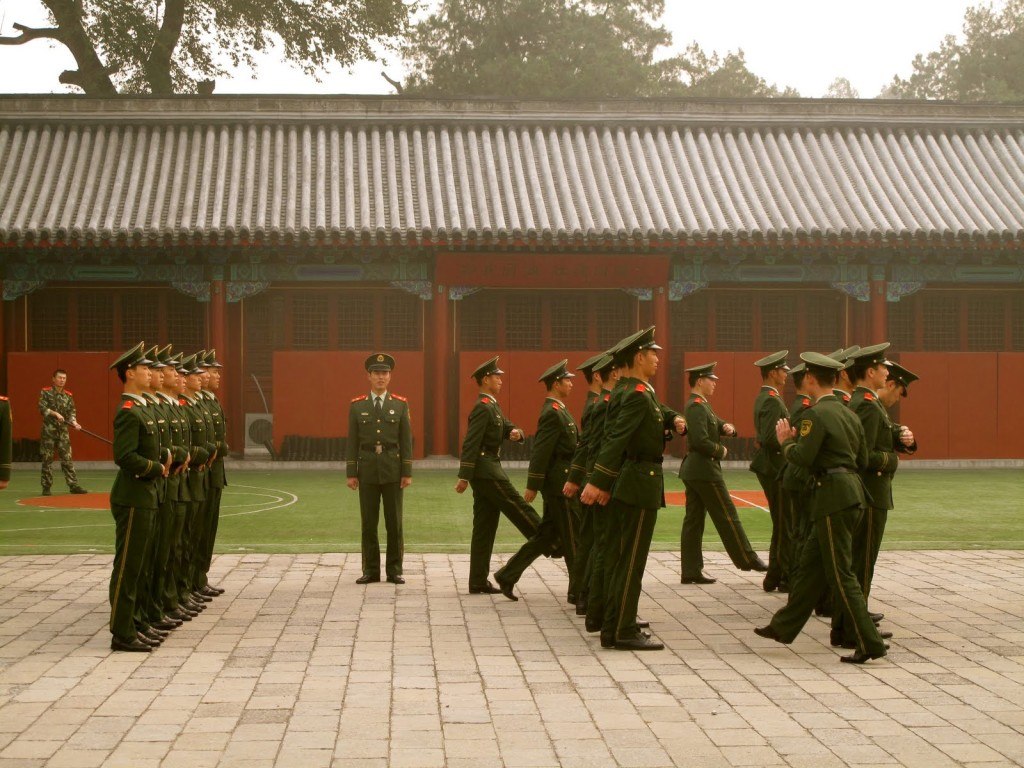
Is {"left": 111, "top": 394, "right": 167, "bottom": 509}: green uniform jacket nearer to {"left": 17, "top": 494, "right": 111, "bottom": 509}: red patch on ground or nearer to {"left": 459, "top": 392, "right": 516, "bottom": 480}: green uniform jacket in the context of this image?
{"left": 459, "top": 392, "right": 516, "bottom": 480}: green uniform jacket

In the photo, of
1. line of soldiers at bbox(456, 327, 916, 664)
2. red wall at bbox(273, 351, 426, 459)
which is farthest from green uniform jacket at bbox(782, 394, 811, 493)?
red wall at bbox(273, 351, 426, 459)

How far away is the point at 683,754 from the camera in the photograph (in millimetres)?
5594

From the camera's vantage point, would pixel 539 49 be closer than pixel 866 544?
No

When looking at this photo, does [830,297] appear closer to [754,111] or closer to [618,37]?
[754,111]

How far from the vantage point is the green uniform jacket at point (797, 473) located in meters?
8.58

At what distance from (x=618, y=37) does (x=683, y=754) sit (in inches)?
1480

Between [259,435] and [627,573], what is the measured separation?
536 inches

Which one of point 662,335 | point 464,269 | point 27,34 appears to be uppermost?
point 27,34

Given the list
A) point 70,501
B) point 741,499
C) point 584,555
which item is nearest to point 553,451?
point 584,555

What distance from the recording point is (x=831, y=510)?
299 inches

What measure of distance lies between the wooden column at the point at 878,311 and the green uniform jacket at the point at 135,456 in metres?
15.1

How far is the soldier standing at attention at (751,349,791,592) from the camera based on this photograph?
32.3 feet

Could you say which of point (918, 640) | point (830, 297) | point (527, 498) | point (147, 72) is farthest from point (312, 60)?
point (918, 640)

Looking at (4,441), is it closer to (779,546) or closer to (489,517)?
(489,517)
